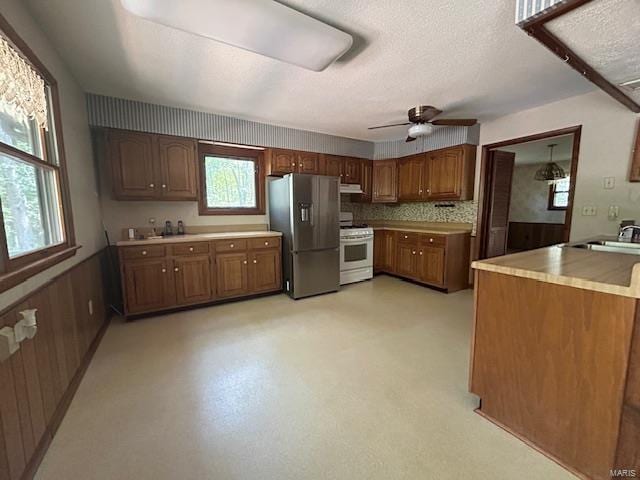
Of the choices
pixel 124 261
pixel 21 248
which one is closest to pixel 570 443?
pixel 21 248

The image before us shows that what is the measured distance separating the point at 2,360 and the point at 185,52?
2.17 meters

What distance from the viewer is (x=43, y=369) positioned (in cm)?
144

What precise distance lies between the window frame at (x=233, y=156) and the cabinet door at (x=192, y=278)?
812mm

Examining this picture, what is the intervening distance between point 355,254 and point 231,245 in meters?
1.91

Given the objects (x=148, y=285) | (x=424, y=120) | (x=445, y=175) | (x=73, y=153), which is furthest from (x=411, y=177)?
(x=73, y=153)

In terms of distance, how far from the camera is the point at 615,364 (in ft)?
3.60

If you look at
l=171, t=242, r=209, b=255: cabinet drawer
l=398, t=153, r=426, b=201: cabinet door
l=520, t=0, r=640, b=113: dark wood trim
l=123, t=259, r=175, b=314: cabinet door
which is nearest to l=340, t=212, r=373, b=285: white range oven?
l=398, t=153, r=426, b=201: cabinet door

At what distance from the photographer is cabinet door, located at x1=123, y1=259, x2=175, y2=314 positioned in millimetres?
2867

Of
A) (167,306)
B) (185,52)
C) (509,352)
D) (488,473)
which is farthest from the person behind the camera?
(167,306)

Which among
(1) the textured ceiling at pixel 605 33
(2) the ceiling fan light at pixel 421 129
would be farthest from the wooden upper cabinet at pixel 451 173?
(1) the textured ceiling at pixel 605 33

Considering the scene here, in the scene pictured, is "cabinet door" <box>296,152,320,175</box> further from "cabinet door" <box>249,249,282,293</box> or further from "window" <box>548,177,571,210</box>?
"window" <box>548,177,571,210</box>

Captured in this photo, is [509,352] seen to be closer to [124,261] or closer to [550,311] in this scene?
[550,311]

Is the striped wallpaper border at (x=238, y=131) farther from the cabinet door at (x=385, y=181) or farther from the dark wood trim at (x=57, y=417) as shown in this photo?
the dark wood trim at (x=57, y=417)

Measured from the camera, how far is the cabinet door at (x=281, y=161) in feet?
12.8
